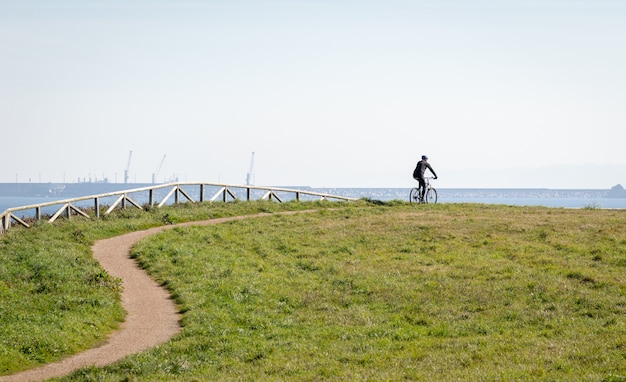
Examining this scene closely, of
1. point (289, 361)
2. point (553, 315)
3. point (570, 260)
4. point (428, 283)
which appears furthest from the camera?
point (570, 260)

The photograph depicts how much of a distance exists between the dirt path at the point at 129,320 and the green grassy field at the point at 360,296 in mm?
513

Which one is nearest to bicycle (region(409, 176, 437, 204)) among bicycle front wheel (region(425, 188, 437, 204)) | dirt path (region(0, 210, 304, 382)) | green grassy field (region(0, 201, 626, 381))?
bicycle front wheel (region(425, 188, 437, 204))

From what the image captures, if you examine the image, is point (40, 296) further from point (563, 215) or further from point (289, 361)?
point (563, 215)

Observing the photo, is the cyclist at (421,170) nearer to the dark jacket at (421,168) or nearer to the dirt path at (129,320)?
the dark jacket at (421,168)

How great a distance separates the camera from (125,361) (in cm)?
2056

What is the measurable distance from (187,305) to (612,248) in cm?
1744

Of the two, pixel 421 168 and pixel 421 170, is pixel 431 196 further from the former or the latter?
pixel 421 168

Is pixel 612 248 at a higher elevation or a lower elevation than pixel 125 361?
higher

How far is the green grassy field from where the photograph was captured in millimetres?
19312

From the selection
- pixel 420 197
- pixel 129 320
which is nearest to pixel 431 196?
pixel 420 197

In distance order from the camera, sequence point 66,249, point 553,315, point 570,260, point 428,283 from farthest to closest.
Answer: point 66,249
point 570,260
point 428,283
point 553,315

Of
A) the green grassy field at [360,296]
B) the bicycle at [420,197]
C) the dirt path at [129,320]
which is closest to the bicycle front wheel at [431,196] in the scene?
the bicycle at [420,197]

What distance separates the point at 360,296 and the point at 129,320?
7605mm

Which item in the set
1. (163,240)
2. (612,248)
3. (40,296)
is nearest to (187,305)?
(40,296)
